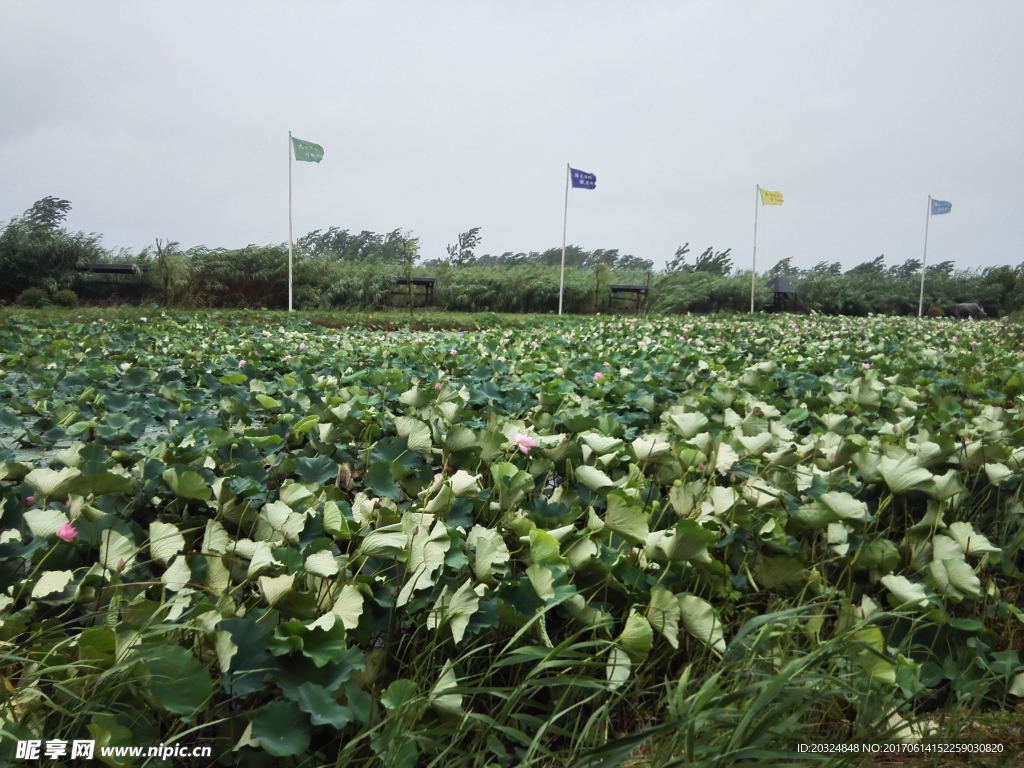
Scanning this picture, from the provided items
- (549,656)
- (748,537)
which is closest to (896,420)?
(748,537)

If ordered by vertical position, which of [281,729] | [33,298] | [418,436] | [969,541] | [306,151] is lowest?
[281,729]

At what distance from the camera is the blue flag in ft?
63.3

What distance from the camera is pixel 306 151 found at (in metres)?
15.8

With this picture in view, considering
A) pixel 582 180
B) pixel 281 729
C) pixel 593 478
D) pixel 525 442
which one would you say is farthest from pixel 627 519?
pixel 582 180

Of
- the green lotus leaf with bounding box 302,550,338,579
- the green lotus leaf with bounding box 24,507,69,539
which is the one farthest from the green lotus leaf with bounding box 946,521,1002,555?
the green lotus leaf with bounding box 24,507,69,539

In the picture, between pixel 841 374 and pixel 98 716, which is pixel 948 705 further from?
pixel 841 374

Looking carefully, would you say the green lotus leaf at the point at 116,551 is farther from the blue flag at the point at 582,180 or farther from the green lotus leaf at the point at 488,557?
the blue flag at the point at 582,180

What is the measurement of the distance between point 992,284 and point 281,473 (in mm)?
29712

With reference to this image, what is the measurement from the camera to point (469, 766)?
34.3 inches

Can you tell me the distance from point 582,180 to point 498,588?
64.4ft

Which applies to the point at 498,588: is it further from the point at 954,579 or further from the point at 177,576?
the point at 954,579

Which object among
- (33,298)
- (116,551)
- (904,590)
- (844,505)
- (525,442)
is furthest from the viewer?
(33,298)

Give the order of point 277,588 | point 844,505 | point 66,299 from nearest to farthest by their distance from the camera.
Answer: point 277,588 < point 844,505 < point 66,299

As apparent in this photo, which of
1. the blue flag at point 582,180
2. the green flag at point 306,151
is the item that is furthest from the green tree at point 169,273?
the blue flag at point 582,180
